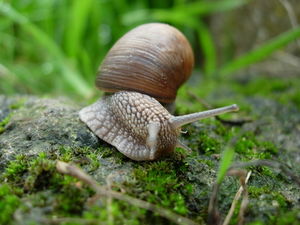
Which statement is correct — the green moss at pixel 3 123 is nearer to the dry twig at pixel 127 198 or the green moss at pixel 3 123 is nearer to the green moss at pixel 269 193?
the dry twig at pixel 127 198

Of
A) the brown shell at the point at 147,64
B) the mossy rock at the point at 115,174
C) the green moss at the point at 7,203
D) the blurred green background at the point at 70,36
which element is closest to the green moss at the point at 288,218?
the mossy rock at the point at 115,174

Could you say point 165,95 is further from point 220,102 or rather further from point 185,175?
point 220,102

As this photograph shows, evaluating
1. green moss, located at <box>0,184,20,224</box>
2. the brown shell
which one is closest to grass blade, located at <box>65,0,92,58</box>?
the brown shell

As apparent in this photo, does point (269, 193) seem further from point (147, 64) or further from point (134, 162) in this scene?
point (147, 64)

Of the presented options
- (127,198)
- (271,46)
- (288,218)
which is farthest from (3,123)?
(271,46)

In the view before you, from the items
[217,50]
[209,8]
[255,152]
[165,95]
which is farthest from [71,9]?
[255,152]
